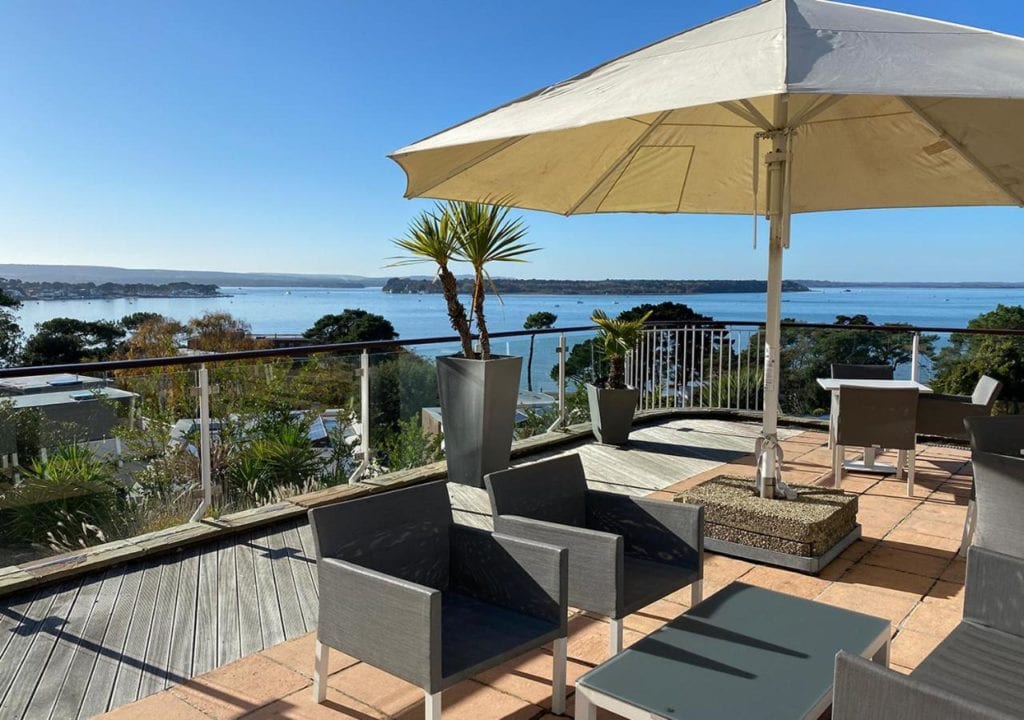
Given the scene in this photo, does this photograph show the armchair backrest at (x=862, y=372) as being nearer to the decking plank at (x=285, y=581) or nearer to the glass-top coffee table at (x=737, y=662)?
→ the glass-top coffee table at (x=737, y=662)

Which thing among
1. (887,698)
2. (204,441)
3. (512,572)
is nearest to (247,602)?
(204,441)

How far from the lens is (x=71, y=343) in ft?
82.5

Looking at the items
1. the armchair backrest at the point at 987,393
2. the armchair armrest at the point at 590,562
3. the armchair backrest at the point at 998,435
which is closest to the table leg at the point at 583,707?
the armchair armrest at the point at 590,562

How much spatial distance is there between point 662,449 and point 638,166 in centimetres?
303

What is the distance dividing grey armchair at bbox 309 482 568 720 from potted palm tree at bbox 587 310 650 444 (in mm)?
4265

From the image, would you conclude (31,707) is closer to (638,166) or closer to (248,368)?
(248,368)

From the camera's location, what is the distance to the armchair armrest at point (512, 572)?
2357 millimetres

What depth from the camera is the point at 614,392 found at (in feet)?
22.5

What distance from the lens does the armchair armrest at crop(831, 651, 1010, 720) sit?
1.31 meters

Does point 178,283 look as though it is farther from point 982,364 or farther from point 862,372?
point 982,364

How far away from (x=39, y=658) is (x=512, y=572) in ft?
6.29

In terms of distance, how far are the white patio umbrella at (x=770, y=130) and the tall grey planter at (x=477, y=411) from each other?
52.4 inches

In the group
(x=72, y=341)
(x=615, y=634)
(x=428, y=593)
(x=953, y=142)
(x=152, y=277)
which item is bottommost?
(x=72, y=341)

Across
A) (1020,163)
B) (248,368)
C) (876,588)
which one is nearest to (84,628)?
(248,368)
